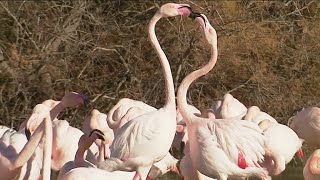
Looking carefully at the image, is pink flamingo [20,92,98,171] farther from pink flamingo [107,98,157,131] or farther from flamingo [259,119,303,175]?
flamingo [259,119,303,175]

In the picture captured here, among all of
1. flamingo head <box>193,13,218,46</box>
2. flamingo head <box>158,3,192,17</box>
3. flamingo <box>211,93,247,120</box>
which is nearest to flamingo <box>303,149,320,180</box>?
flamingo <box>211,93,247,120</box>

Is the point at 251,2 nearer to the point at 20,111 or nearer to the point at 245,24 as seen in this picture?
the point at 245,24

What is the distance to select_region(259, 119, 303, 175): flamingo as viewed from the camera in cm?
801

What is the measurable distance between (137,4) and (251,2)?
178cm

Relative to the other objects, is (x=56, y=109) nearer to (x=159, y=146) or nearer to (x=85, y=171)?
(x=159, y=146)

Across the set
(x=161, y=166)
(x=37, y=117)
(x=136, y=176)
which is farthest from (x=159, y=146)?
(x=37, y=117)

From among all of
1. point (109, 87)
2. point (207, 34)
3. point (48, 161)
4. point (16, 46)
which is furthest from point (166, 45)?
point (48, 161)

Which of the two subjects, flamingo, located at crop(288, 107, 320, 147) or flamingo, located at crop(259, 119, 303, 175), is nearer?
flamingo, located at crop(259, 119, 303, 175)

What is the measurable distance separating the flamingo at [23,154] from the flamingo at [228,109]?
2.57 m

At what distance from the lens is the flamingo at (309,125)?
8969 millimetres

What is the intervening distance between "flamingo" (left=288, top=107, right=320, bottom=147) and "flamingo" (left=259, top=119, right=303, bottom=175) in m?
0.69

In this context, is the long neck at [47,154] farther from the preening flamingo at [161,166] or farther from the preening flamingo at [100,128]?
the preening flamingo at [161,166]

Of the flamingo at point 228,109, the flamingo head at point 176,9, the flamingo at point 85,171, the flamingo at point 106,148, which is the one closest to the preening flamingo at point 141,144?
the flamingo at point 85,171

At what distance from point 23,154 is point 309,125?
383 centimetres
